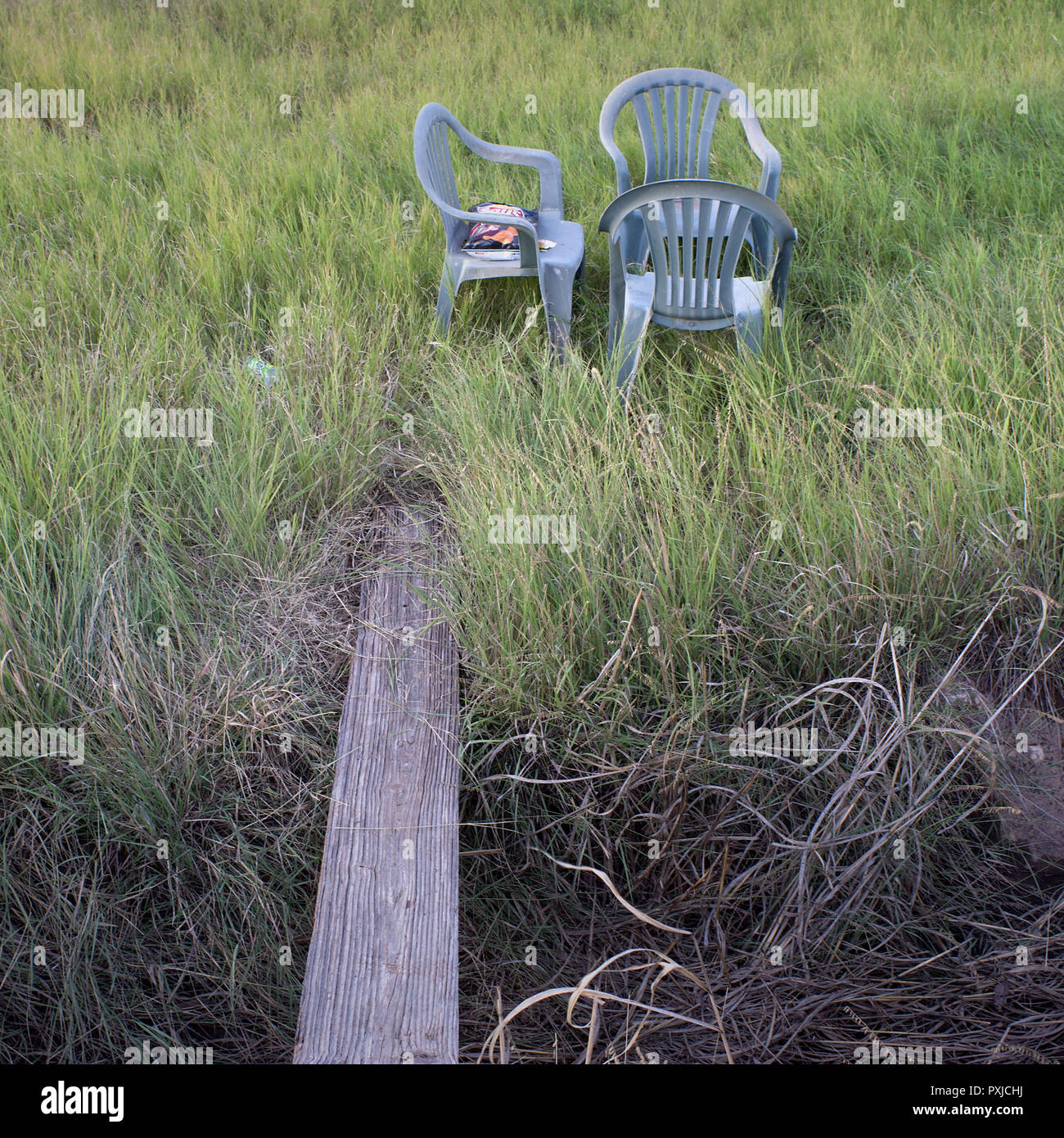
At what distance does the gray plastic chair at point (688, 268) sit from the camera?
299 centimetres

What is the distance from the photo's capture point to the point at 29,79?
5762 millimetres

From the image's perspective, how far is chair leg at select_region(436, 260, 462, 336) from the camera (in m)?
3.51

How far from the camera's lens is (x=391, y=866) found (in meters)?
1.67

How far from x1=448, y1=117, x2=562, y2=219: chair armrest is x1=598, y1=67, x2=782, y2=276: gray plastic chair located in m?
0.30

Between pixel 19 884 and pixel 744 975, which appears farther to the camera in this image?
pixel 19 884

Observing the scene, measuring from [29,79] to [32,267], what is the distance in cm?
336

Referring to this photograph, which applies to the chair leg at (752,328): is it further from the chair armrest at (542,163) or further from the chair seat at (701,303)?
the chair armrest at (542,163)

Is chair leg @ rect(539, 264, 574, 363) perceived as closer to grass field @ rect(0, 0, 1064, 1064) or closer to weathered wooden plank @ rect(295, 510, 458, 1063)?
grass field @ rect(0, 0, 1064, 1064)

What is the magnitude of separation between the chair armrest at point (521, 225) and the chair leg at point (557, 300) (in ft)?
0.28

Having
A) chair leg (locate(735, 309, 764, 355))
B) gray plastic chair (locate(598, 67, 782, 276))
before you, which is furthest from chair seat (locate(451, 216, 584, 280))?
chair leg (locate(735, 309, 764, 355))

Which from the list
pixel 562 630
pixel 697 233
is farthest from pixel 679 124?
pixel 562 630

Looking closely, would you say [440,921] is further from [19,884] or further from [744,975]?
[19,884]

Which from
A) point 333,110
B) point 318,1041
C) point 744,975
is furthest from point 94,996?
point 333,110

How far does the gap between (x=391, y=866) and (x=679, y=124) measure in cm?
411
